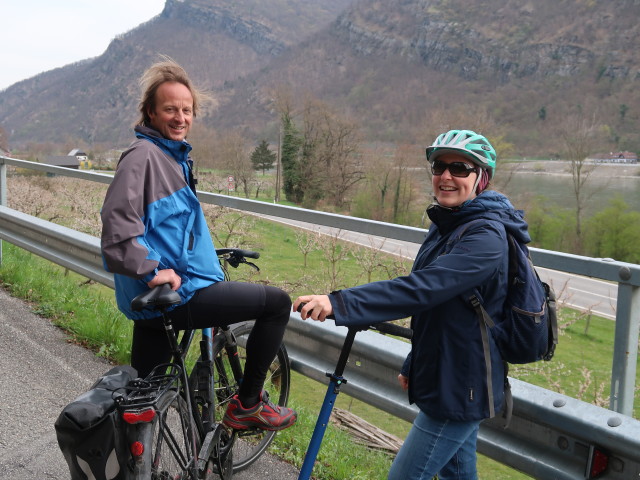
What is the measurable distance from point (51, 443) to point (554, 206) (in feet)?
168

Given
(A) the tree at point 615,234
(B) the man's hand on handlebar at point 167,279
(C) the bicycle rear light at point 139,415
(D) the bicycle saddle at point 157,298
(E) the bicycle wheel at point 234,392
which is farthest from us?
(A) the tree at point 615,234

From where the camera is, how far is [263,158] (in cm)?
6150

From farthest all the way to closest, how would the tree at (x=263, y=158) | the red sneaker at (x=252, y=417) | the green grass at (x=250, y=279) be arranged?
the tree at (x=263, y=158), the green grass at (x=250, y=279), the red sneaker at (x=252, y=417)

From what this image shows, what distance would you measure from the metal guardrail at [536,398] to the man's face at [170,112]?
1.02m

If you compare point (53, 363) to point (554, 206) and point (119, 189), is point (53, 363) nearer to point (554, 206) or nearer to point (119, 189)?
point (119, 189)

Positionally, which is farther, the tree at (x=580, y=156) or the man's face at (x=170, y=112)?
the tree at (x=580, y=156)

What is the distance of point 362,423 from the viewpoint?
458 cm

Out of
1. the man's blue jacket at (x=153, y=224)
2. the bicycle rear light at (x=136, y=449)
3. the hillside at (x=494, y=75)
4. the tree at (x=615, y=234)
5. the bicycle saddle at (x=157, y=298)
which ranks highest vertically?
the hillside at (x=494, y=75)

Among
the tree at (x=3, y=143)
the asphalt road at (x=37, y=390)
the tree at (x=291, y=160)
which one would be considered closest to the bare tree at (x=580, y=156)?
the tree at (x=291, y=160)

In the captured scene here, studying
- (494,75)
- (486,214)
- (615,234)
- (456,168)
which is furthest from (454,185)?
(494,75)

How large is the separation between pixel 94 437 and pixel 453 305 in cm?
117

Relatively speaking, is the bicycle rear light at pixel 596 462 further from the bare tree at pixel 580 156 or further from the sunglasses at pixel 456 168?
the bare tree at pixel 580 156

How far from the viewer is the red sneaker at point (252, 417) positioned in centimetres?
270

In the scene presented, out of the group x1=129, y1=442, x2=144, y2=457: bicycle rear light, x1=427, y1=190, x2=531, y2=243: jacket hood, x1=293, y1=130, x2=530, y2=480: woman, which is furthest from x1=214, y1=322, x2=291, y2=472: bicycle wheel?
x1=427, y1=190, x2=531, y2=243: jacket hood
